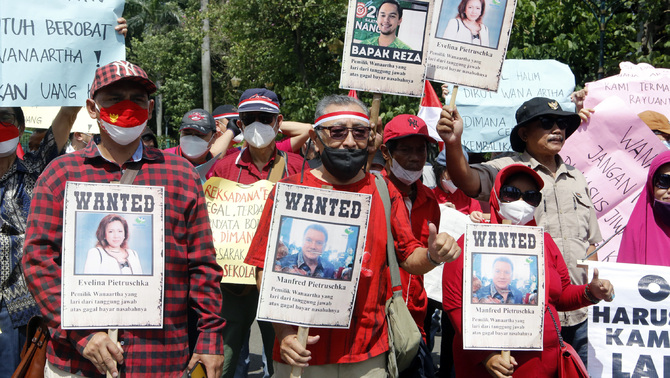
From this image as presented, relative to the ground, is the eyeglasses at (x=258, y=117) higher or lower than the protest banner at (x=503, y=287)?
higher

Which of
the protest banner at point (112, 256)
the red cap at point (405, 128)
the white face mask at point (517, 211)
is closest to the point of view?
the protest banner at point (112, 256)

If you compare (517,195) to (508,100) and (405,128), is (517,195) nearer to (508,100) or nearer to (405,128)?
(405,128)

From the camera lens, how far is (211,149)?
6.43m

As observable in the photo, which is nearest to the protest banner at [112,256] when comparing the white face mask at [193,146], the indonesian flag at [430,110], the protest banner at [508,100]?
the white face mask at [193,146]

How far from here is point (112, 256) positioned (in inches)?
114

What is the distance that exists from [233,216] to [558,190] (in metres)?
2.07

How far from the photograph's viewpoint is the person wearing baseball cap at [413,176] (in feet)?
14.7

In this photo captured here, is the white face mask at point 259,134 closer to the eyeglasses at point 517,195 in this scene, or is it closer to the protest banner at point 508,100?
the eyeglasses at point 517,195

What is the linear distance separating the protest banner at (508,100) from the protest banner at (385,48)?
269 cm

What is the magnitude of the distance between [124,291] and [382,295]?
1171mm

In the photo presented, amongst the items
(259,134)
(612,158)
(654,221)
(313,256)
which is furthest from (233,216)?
(612,158)

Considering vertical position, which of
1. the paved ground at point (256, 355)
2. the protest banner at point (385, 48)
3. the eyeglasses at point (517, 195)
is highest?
the protest banner at point (385, 48)

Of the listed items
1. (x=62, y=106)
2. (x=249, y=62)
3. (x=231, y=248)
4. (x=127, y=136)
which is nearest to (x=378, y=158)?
(x=231, y=248)

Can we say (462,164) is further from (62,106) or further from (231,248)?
(62,106)
